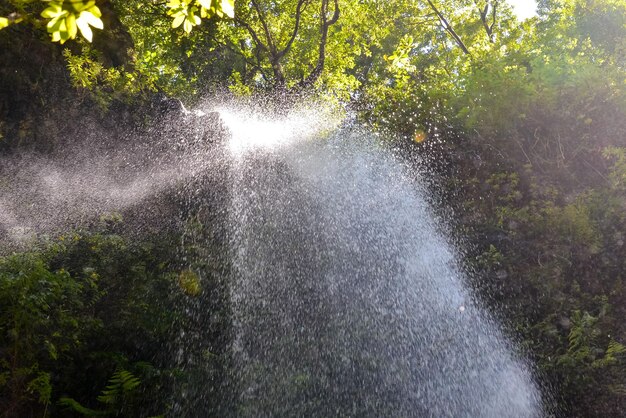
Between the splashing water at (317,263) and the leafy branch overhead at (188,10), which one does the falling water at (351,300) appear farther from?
the leafy branch overhead at (188,10)

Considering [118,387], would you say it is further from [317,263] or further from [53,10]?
[53,10]

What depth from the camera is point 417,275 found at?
26.7ft

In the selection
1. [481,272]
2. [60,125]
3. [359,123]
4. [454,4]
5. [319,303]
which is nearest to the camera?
[481,272]

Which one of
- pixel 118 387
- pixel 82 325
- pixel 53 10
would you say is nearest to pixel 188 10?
pixel 53 10

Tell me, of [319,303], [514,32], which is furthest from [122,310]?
[514,32]

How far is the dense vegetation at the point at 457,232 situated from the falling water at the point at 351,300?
0.45m

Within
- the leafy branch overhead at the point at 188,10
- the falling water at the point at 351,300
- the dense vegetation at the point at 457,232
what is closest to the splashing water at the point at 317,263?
the falling water at the point at 351,300

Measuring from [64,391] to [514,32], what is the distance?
17528 mm

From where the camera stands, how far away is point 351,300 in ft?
26.3

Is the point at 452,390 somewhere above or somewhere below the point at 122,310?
below

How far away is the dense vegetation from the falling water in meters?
0.45

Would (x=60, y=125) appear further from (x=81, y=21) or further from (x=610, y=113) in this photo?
(x=610, y=113)

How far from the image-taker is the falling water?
634 centimetres

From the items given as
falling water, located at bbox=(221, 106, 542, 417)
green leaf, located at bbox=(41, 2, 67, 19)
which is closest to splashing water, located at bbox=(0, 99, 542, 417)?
falling water, located at bbox=(221, 106, 542, 417)
